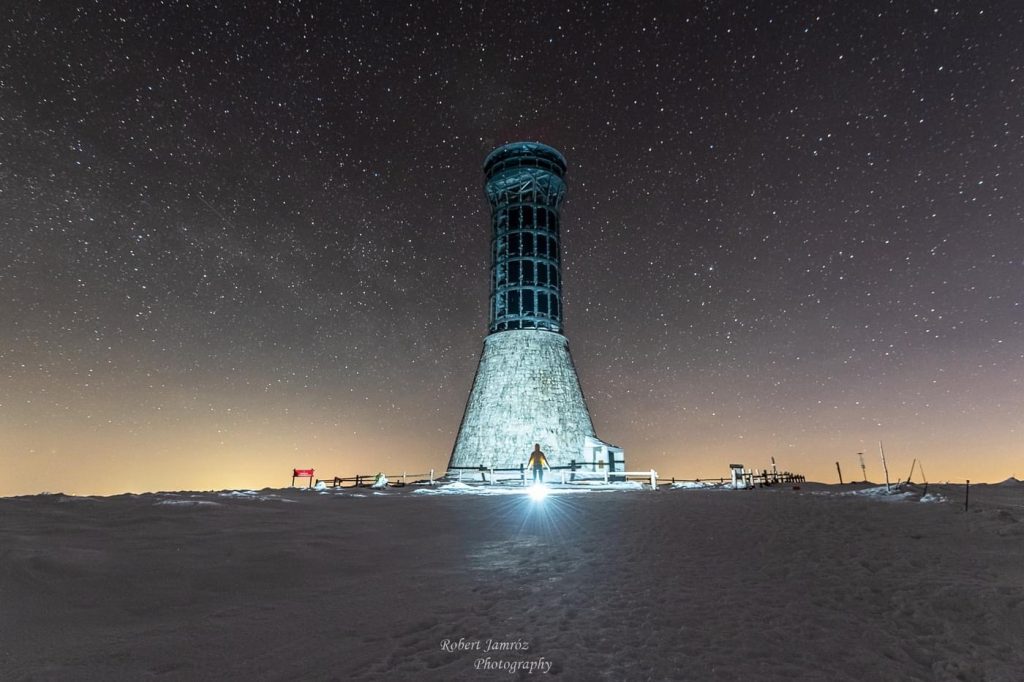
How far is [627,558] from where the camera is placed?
8.20 m

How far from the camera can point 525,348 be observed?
115 feet

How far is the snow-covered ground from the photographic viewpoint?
4.57 meters

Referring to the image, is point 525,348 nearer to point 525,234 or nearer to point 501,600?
point 525,234

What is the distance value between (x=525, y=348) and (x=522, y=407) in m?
4.37

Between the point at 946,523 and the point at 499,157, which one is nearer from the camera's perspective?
the point at 946,523

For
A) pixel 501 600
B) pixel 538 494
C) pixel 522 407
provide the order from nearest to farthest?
pixel 501 600
pixel 538 494
pixel 522 407

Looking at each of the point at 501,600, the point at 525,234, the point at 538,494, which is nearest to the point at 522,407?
the point at 525,234

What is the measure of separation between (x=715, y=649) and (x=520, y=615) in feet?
6.72

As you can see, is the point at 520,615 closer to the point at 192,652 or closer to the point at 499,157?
the point at 192,652

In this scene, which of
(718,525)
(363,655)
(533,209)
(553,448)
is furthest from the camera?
(533,209)

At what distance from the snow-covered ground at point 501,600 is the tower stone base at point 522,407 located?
20.9 m

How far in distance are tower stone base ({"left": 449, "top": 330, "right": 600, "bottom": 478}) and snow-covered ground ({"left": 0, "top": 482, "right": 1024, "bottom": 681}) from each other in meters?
20.9

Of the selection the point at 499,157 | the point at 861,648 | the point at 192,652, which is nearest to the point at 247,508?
the point at 192,652

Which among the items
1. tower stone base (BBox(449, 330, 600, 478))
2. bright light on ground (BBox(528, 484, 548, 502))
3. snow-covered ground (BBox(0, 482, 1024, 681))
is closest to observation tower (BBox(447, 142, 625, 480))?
tower stone base (BBox(449, 330, 600, 478))
